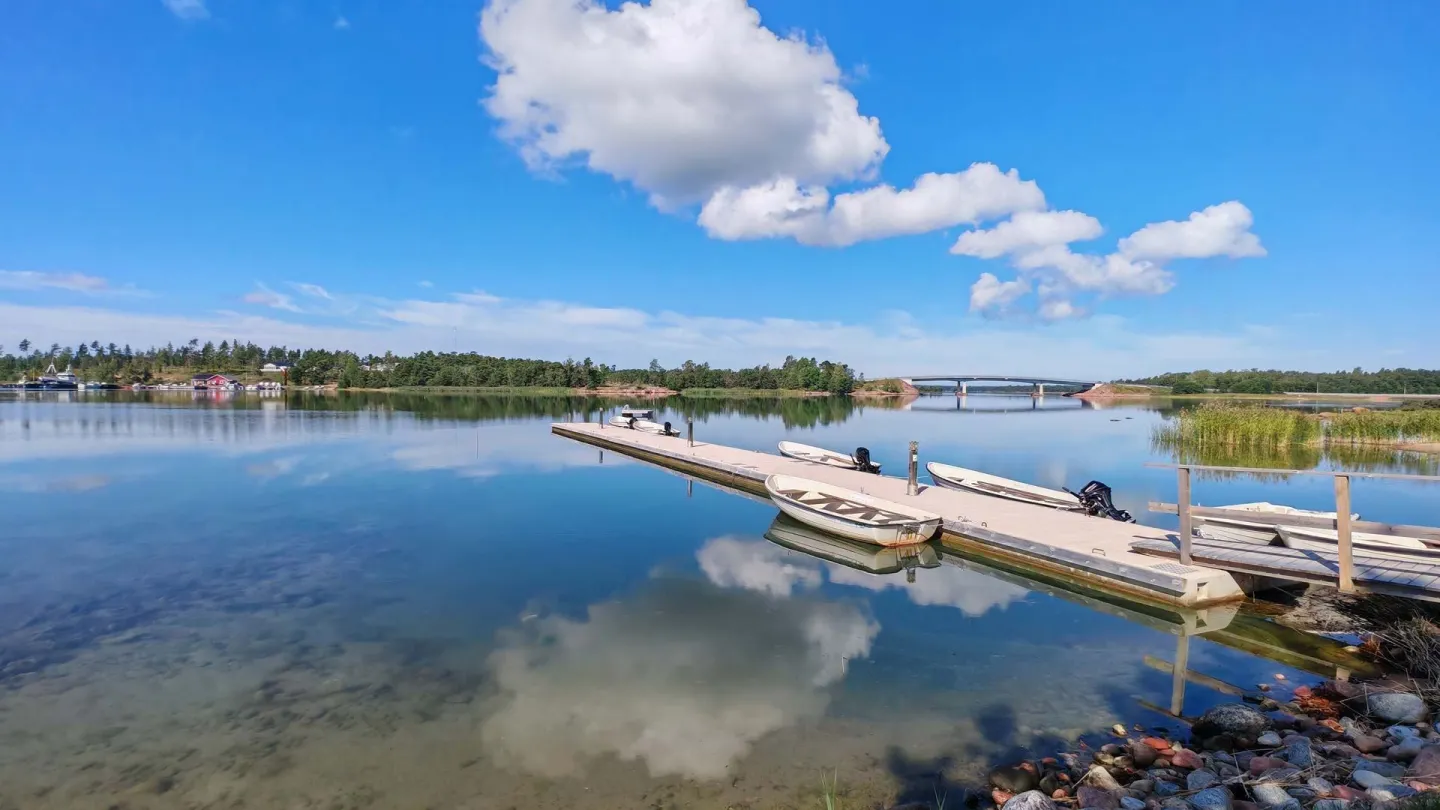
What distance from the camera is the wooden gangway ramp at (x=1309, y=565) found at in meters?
8.83

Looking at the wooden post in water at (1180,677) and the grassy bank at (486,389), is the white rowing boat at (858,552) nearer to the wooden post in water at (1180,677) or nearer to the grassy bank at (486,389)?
the wooden post in water at (1180,677)

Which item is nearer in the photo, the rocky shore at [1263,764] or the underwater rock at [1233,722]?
the rocky shore at [1263,764]

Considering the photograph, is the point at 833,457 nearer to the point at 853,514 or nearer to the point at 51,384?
the point at 853,514

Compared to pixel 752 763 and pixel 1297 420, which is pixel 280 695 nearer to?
pixel 752 763

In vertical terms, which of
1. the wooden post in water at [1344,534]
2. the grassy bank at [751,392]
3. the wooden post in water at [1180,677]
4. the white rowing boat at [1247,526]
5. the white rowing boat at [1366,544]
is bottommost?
the wooden post in water at [1180,677]

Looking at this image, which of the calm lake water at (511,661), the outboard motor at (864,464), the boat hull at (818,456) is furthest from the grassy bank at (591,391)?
the calm lake water at (511,661)

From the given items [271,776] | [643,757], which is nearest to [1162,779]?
[643,757]

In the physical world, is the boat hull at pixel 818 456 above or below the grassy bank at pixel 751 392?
above

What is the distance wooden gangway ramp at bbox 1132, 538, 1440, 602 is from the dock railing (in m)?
0.19

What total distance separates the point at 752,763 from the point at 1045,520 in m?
11.0

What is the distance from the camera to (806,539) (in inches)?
622

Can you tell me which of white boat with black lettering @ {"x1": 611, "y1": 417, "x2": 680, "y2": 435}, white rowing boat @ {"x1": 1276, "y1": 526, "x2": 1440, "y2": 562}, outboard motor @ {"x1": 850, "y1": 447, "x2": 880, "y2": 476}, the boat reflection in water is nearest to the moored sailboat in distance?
white boat with black lettering @ {"x1": 611, "y1": 417, "x2": 680, "y2": 435}

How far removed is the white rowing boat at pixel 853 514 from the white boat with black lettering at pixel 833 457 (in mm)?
4811

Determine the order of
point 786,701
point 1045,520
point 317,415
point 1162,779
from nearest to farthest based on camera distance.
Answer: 1. point 1162,779
2. point 786,701
3. point 1045,520
4. point 317,415
